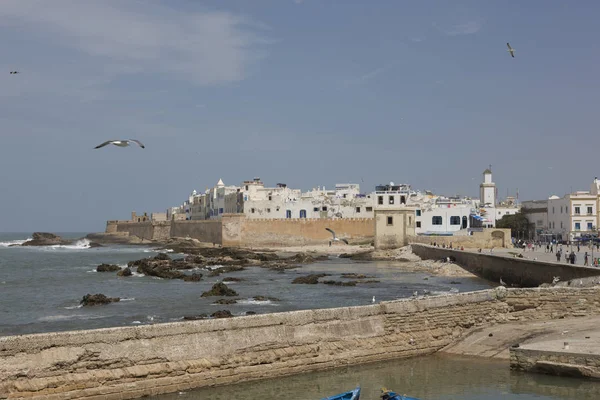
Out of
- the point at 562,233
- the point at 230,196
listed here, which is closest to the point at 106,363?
the point at 562,233

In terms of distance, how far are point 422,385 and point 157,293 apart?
19.0 metres

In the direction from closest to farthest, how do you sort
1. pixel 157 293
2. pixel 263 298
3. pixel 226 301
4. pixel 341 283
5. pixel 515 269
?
pixel 226 301
pixel 263 298
pixel 157 293
pixel 515 269
pixel 341 283

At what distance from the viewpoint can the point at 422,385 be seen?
13102 mm

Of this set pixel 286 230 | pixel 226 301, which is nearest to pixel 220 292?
pixel 226 301

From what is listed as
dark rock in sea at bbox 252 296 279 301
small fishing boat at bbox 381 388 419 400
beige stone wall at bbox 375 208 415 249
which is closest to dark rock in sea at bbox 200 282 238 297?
dark rock in sea at bbox 252 296 279 301

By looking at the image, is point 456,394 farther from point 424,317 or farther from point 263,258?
point 263,258

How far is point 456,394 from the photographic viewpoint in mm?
12570

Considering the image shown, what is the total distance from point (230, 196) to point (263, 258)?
30.5 meters

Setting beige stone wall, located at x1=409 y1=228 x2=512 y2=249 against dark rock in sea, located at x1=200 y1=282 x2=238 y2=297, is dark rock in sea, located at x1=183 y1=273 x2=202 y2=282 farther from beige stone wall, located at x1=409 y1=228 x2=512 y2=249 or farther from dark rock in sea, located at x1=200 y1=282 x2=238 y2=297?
beige stone wall, located at x1=409 y1=228 x2=512 y2=249

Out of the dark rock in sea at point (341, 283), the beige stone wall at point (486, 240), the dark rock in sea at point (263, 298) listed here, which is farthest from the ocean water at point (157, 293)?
the beige stone wall at point (486, 240)

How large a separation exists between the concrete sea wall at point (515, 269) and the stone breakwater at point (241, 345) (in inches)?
274

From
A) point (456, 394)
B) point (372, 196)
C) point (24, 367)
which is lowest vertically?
point (456, 394)

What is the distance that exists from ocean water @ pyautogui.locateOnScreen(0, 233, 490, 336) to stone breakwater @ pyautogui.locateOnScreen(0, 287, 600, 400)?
320 inches

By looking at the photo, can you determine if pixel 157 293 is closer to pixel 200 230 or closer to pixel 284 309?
pixel 284 309
